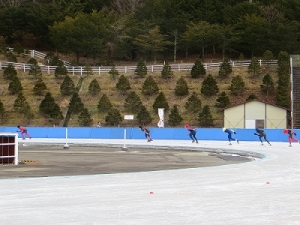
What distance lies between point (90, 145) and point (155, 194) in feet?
88.4

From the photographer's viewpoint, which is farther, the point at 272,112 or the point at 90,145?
the point at 272,112

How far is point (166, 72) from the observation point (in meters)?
69.8

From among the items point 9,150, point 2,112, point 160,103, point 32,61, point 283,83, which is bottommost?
point 9,150

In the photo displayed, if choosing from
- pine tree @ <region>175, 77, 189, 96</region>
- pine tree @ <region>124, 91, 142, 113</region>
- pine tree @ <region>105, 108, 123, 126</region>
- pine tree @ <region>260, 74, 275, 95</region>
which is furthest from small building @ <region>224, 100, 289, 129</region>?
pine tree @ <region>105, 108, 123, 126</region>

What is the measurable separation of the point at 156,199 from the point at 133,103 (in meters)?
49.5

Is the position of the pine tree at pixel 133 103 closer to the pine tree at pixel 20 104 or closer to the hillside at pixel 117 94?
the hillside at pixel 117 94

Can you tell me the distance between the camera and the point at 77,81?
2842 inches

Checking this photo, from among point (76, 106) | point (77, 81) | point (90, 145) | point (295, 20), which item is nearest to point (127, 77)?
point (77, 81)

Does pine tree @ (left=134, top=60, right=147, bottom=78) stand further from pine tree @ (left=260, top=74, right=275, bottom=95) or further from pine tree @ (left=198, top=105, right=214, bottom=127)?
pine tree @ (left=198, top=105, right=214, bottom=127)

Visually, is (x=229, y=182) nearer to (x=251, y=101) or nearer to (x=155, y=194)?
(x=155, y=194)

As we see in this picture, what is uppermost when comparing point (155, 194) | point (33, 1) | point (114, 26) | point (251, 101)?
point (33, 1)

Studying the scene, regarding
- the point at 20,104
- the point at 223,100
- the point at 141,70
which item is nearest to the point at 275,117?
the point at 223,100

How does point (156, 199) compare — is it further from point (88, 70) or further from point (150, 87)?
point (88, 70)

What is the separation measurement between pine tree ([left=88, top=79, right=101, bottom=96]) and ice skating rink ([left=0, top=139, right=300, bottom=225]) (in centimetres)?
4917
